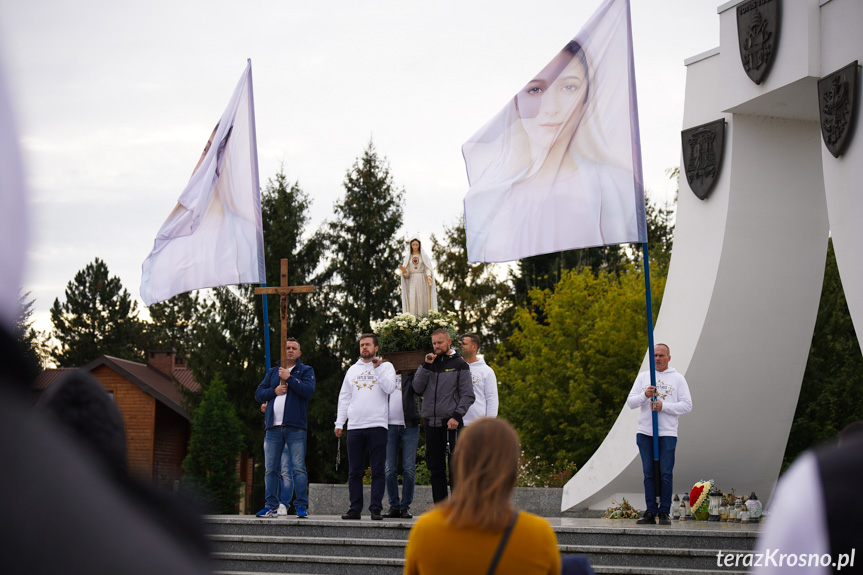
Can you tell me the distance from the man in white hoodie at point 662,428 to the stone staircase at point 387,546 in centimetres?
90

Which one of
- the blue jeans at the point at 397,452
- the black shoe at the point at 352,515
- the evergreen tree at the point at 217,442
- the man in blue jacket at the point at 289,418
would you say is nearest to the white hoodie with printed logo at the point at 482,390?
the blue jeans at the point at 397,452

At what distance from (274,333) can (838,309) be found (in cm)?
2045

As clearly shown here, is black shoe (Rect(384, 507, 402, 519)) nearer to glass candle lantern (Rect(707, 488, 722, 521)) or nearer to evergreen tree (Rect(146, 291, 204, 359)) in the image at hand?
glass candle lantern (Rect(707, 488, 722, 521))

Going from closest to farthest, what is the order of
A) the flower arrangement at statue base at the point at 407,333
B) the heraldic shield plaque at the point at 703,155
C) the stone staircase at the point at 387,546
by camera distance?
the stone staircase at the point at 387,546, the heraldic shield plaque at the point at 703,155, the flower arrangement at statue base at the point at 407,333

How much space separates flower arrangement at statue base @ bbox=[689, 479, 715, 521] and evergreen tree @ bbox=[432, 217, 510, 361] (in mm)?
26900

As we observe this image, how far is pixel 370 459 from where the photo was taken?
10930mm

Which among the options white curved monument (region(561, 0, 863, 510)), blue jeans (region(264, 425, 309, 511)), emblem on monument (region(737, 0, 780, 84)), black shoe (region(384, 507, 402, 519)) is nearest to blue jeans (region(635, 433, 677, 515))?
white curved monument (region(561, 0, 863, 510))

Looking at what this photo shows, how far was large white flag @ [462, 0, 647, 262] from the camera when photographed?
9.95 meters

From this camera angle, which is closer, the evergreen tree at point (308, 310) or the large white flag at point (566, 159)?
the large white flag at point (566, 159)

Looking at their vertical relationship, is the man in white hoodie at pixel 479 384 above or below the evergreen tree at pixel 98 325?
below

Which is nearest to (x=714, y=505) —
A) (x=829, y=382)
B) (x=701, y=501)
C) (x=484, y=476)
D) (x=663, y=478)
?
(x=701, y=501)

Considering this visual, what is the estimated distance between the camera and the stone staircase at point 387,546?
338 inches

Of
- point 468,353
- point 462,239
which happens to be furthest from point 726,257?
point 462,239

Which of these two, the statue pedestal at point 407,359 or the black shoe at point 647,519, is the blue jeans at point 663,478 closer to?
the black shoe at point 647,519
